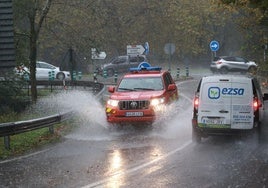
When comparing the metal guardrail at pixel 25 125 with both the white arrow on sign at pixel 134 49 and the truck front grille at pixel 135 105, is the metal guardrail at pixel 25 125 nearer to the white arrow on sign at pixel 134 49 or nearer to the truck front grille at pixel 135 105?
the truck front grille at pixel 135 105

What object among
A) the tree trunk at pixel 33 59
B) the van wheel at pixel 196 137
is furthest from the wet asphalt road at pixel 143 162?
the tree trunk at pixel 33 59

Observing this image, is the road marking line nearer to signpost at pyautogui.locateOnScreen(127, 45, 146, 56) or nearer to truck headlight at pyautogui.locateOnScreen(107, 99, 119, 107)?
truck headlight at pyautogui.locateOnScreen(107, 99, 119, 107)

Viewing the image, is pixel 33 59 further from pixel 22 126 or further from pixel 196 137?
pixel 196 137

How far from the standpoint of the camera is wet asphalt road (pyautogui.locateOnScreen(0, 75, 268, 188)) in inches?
360

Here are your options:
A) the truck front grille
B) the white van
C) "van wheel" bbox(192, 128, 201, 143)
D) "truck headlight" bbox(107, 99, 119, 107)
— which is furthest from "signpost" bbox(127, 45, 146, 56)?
"van wheel" bbox(192, 128, 201, 143)

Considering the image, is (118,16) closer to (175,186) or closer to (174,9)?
(174,9)

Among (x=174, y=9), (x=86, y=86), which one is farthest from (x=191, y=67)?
(x=86, y=86)

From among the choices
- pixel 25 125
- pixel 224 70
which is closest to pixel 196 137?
pixel 25 125

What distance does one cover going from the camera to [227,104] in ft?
43.0

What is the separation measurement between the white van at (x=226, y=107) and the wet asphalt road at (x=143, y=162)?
399 millimetres

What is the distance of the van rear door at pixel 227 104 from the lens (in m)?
13.0

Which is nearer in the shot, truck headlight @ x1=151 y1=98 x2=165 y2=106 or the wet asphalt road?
the wet asphalt road

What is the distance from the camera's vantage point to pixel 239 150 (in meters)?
12.2

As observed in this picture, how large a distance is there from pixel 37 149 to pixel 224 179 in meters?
5.74
